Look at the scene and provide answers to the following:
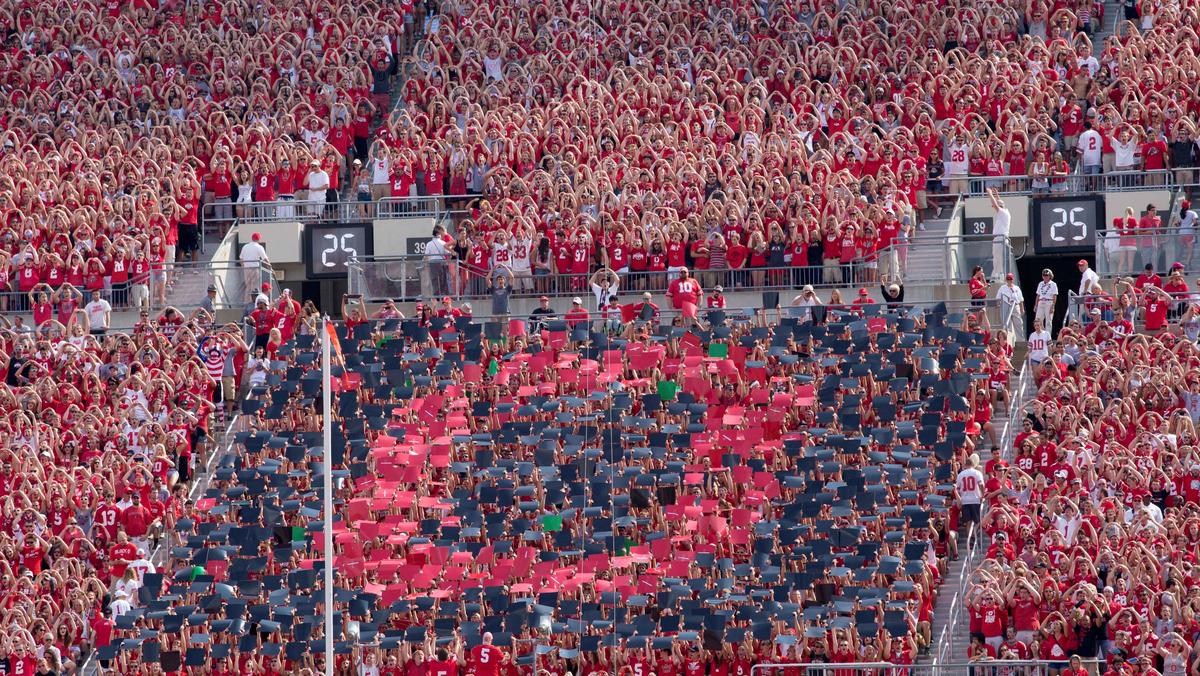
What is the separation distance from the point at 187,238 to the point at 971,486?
50.8ft

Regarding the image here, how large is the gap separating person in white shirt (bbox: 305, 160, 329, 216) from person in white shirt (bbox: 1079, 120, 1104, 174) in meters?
11.6

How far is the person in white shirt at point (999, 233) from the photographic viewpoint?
4716cm

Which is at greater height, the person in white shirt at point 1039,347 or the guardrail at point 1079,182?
the guardrail at point 1079,182

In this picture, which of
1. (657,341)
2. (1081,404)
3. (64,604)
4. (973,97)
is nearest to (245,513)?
(64,604)

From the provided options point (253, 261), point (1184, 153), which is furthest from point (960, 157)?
point (253, 261)

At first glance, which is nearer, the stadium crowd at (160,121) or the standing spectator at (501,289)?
the standing spectator at (501,289)

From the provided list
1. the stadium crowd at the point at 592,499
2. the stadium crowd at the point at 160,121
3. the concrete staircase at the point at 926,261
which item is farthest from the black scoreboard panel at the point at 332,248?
the concrete staircase at the point at 926,261

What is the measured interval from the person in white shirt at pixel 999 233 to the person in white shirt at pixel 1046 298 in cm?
80

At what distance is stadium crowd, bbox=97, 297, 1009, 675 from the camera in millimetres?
39281

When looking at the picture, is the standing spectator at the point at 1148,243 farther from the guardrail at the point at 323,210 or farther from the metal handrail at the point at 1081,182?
the guardrail at the point at 323,210

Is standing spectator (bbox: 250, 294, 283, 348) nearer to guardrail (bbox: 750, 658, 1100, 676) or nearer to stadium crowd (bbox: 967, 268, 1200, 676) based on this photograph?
stadium crowd (bbox: 967, 268, 1200, 676)

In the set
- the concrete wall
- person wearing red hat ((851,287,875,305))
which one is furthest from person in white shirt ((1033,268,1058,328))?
the concrete wall

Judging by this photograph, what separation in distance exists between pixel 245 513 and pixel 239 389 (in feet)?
15.5

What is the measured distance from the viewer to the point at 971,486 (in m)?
40.9
